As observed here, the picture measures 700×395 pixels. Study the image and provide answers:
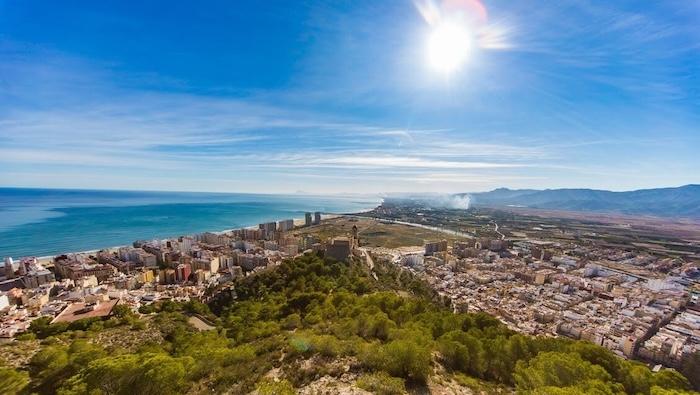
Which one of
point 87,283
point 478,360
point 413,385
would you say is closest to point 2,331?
point 87,283

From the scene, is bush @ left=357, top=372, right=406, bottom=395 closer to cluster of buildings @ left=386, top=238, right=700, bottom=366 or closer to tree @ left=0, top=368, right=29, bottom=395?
tree @ left=0, top=368, right=29, bottom=395

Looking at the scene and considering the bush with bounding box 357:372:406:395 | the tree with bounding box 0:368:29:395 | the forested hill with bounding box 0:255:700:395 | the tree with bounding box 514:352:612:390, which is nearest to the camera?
the bush with bounding box 357:372:406:395

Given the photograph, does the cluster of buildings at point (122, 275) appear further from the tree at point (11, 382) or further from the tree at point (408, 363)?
the tree at point (408, 363)

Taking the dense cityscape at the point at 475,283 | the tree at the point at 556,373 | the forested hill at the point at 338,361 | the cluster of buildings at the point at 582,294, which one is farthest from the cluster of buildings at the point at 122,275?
the tree at the point at 556,373

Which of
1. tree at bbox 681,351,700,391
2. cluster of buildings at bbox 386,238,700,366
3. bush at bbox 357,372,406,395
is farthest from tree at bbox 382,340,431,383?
tree at bbox 681,351,700,391

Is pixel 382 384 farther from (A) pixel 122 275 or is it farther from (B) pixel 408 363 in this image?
(A) pixel 122 275
